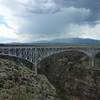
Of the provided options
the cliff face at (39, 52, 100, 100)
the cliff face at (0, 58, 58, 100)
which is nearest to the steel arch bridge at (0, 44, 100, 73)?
the cliff face at (39, 52, 100, 100)

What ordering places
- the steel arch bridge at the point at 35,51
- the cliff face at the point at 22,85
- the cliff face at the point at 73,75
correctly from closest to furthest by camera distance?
1. the cliff face at the point at 22,85
2. the cliff face at the point at 73,75
3. the steel arch bridge at the point at 35,51

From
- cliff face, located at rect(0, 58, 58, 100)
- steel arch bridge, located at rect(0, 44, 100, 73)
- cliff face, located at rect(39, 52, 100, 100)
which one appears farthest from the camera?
steel arch bridge, located at rect(0, 44, 100, 73)

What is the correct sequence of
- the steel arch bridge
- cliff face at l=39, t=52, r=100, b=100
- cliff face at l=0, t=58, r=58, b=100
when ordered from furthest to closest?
1. the steel arch bridge
2. cliff face at l=39, t=52, r=100, b=100
3. cliff face at l=0, t=58, r=58, b=100

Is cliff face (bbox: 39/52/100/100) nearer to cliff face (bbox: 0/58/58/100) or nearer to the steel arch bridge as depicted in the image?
the steel arch bridge

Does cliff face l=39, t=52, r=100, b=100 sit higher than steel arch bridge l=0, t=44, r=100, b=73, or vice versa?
steel arch bridge l=0, t=44, r=100, b=73

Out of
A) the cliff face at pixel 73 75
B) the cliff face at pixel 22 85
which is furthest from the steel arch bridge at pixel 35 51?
the cliff face at pixel 22 85

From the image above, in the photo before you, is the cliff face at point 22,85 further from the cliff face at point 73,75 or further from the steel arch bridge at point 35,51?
the steel arch bridge at point 35,51

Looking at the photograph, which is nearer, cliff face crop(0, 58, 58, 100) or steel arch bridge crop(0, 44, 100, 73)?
cliff face crop(0, 58, 58, 100)

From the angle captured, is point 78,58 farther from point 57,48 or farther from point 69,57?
point 57,48

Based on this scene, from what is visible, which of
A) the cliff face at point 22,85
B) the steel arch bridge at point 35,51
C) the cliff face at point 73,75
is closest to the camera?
the cliff face at point 22,85

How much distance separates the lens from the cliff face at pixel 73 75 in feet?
253

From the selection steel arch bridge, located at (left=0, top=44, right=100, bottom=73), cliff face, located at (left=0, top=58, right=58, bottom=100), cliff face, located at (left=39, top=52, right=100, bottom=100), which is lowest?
cliff face, located at (left=39, top=52, right=100, bottom=100)

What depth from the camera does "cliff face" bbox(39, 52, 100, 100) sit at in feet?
253

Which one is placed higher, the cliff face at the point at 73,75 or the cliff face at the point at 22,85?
the cliff face at the point at 22,85
